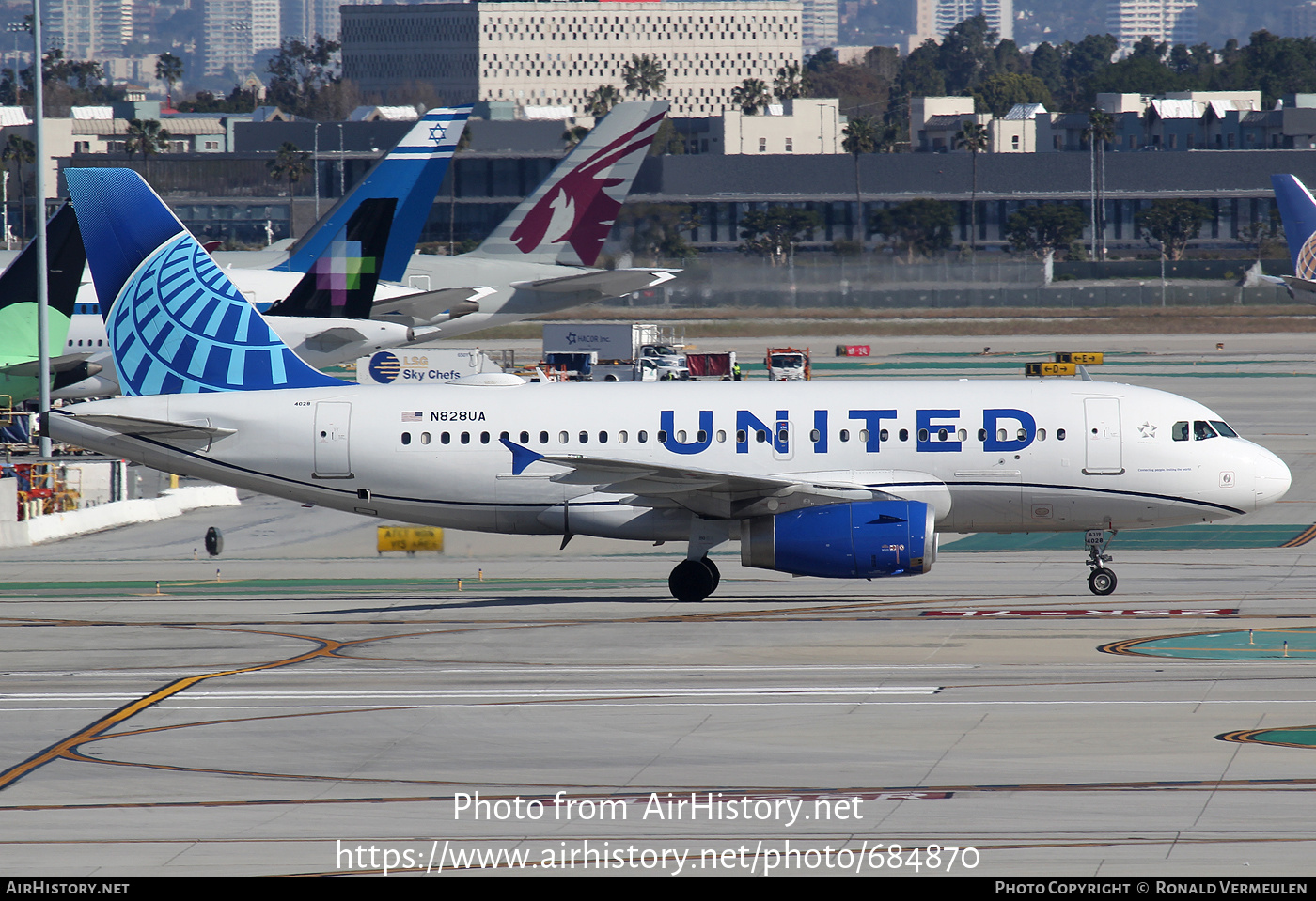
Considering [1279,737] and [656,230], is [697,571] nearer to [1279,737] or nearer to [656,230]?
[1279,737]

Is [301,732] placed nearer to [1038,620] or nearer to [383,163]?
[1038,620]

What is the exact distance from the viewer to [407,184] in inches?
2007

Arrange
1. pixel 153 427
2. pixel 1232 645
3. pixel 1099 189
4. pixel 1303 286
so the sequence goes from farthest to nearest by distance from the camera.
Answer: pixel 1099 189 < pixel 1303 286 < pixel 153 427 < pixel 1232 645

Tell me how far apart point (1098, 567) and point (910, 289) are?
361 ft

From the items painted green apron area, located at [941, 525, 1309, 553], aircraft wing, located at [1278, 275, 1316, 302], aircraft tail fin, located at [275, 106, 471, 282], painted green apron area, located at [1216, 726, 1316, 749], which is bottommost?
painted green apron area, located at [941, 525, 1309, 553]

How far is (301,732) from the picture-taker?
70.1 feet

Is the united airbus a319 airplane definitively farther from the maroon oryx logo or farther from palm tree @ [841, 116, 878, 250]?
palm tree @ [841, 116, 878, 250]

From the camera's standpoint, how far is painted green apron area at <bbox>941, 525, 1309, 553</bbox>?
4062 centimetres

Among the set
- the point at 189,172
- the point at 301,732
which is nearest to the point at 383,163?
the point at 301,732

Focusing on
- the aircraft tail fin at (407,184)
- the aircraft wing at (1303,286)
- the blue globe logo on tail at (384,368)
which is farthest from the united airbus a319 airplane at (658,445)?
the aircraft wing at (1303,286)

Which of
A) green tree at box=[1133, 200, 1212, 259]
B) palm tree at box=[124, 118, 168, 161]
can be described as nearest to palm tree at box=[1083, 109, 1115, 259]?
green tree at box=[1133, 200, 1212, 259]

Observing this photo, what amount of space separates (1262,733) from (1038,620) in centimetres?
917

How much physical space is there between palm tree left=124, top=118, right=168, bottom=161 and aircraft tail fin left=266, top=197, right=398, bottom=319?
155291mm

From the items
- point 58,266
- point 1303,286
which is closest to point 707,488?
point 58,266
